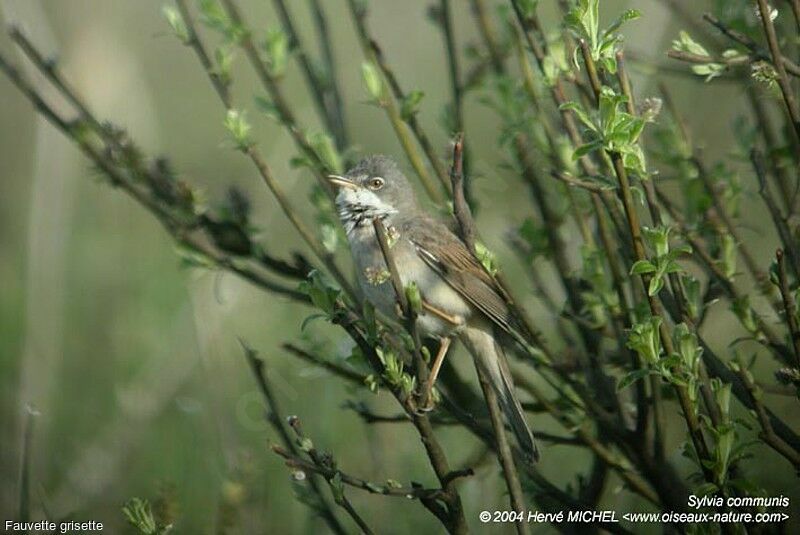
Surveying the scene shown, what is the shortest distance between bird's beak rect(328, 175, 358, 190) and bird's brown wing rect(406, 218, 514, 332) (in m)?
0.38

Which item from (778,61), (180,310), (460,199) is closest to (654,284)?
(460,199)

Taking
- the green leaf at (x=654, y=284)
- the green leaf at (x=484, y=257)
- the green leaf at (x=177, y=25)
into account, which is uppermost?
the green leaf at (x=177, y=25)

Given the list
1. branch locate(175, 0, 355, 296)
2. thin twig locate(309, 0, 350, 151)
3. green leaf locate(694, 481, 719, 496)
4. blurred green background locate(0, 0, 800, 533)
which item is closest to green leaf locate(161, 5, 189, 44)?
branch locate(175, 0, 355, 296)

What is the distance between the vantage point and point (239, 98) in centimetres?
817

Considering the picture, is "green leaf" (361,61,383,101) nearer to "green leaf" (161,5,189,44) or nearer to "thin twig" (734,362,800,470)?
"green leaf" (161,5,189,44)

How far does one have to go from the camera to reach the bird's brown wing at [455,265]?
12.5ft

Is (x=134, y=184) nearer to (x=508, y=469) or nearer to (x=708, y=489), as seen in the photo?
(x=508, y=469)

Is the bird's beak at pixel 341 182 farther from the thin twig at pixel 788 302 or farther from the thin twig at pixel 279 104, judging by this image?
the thin twig at pixel 788 302

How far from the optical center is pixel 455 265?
3.93 metres

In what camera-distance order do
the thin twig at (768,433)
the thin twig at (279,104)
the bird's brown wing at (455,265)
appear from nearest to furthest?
1. the thin twig at (768,433)
2. the thin twig at (279,104)
3. the bird's brown wing at (455,265)

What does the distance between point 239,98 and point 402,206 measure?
A: 424 centimetres

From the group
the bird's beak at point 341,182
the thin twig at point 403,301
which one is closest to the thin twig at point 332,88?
the bird's beak at point 341,182

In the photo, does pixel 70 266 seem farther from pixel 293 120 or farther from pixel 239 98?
pixel 293 120

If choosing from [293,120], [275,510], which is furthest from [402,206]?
[275,510]
